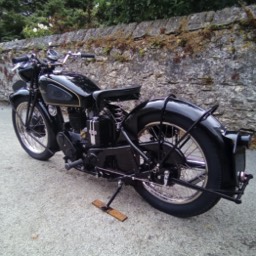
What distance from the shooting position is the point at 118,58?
4574mm

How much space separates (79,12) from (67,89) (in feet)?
18.5

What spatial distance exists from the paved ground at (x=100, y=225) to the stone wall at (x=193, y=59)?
125 cm

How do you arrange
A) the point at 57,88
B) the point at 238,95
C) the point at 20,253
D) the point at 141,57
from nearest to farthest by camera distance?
the point at 20,253 → the point at 57,88 → the point at 238,95 → the point at 141,57

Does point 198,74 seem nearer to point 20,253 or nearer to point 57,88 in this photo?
point 57,88

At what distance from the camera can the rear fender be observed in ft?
6.24

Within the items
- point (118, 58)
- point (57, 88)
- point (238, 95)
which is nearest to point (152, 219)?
point (57, 88)

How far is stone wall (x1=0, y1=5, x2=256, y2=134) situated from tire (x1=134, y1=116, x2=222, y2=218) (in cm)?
166

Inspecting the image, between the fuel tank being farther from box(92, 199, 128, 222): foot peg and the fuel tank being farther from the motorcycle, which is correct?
box(92, 199, 128, 222): foot peg

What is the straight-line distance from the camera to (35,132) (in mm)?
3238

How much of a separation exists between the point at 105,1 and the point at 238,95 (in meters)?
3.30

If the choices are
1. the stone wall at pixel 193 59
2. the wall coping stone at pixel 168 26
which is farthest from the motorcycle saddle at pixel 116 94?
the wall coping stone at pixel 168 26

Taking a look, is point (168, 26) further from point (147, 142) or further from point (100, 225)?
point (100, 225)

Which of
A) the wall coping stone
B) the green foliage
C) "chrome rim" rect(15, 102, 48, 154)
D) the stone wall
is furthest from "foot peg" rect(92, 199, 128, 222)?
the green foliage

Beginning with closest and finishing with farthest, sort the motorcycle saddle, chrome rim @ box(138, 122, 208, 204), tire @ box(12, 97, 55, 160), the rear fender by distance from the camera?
the rear fender → chrome rim @ box(138, 122, 208, 204) → the motorcycle saddle → tire @ box(12, 97, 55, 160)
